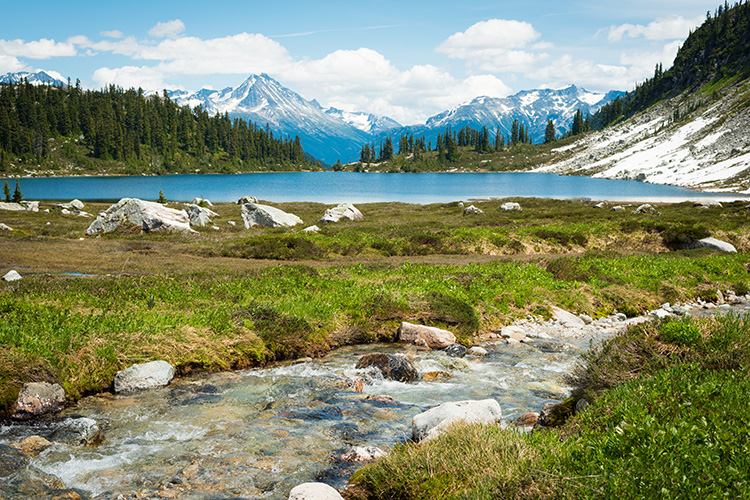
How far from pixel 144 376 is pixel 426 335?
30.9ft

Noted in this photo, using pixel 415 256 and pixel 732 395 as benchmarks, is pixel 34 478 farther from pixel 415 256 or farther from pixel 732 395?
pixel 415 256

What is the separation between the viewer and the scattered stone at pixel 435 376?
14.0 meters

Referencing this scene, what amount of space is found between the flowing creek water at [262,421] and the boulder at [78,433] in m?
0.19

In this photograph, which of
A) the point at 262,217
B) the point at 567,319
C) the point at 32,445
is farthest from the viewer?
the point at 262,217

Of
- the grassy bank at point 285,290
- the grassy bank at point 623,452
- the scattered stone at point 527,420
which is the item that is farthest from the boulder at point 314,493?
the grassy bank at point 285,290

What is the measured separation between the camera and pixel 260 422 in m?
10.7

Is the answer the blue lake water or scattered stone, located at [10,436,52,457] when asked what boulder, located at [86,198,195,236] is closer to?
scattered stone, located at [10,436,52,457]

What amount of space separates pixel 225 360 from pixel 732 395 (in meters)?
12.5

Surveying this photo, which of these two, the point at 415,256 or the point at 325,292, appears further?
the point at 415,256

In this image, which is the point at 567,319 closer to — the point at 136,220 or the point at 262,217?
the point at 262,217

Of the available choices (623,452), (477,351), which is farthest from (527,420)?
(477,351)

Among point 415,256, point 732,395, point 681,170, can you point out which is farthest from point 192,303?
point 681,170

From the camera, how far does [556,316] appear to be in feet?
67.9

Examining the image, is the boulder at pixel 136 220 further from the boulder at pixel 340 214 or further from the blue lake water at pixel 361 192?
the blue lake water at pixel 361 192
